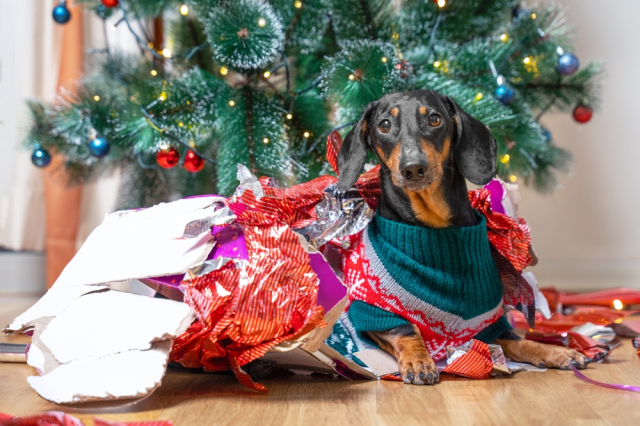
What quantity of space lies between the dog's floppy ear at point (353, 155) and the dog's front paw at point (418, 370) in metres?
0.43

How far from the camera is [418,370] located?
4.45 feet

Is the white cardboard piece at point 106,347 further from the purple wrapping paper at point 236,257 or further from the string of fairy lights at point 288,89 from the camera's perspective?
the string of fairy lights at point 288,89

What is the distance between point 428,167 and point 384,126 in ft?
0.64

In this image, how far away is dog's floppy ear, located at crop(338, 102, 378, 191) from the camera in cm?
152

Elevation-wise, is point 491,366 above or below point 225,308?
below

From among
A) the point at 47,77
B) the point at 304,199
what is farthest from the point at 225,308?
the point at 47,77

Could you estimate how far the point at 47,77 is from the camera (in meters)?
3.07

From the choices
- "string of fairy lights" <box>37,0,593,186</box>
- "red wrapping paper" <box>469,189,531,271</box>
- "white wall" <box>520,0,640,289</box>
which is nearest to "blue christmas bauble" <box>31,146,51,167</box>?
"string of fairy lights" <box>37,0,593,186</box>

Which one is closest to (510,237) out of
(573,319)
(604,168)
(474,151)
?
(474,151)

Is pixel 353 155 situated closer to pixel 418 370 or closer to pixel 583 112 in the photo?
pixel 418 370

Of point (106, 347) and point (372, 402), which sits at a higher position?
point (106, 347)

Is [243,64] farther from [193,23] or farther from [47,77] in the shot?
[47,77]

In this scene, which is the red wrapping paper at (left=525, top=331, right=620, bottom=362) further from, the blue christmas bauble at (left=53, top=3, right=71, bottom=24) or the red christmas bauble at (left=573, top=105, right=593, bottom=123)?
the blue christmas bauble at (left=53, top=3, right=71, bottom=24)

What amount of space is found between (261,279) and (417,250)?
1.31ft
